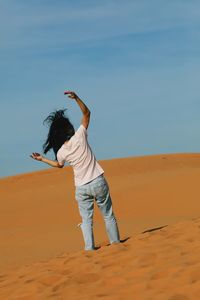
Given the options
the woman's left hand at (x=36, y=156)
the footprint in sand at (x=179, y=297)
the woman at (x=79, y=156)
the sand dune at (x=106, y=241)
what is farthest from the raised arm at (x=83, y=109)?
the footprint in sand at (x=179, y=297)

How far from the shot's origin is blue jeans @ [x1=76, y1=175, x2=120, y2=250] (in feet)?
23.2

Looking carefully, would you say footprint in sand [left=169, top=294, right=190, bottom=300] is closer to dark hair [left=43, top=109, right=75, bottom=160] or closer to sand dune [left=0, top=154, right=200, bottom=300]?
sand dune [left=0, top=154, right=200, bottom=300]

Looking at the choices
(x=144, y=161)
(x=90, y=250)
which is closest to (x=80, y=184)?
(x=90, y=250)

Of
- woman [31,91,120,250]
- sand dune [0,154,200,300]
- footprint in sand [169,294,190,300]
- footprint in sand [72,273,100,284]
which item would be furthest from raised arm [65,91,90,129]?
footprint in sand [169,294,190,300]

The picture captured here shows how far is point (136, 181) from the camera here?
868 inches

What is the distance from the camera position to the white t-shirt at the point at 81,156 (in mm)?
7023

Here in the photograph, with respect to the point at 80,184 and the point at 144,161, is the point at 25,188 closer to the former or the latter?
the point at 144,161

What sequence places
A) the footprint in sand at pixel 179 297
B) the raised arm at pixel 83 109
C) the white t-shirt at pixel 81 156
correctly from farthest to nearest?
1. the white t-shirt at pixel 81 156
2. the raised arm at pixel 83 109
3. the footprint in sand at pixel 179 297

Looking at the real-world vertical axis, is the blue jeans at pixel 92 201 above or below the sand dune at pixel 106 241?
above

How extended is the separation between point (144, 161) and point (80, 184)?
77.8ft

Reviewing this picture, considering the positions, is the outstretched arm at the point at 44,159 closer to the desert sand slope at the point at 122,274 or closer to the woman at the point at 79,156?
the woman at the point at 79,156

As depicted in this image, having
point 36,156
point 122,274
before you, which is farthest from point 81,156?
point 122,274

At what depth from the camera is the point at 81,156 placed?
23.1ft

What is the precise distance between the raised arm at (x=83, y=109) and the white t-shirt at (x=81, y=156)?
0.21 feet
